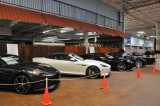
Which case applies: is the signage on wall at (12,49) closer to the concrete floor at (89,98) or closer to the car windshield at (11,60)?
the car windshield at (11,60)

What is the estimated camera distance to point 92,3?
17000 mm

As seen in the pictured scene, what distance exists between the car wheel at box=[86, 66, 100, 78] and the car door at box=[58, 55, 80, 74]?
61 cm

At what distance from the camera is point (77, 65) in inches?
376

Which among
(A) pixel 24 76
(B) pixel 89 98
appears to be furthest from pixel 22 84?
(B) pixel 89 98

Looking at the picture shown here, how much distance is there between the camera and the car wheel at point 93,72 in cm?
934

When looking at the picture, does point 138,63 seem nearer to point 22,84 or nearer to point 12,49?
point 12,49

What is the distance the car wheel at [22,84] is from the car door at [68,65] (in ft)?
12.9

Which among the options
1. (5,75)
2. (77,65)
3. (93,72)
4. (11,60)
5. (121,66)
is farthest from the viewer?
(121,66)

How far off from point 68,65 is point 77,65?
0.51m

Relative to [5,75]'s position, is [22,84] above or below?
below

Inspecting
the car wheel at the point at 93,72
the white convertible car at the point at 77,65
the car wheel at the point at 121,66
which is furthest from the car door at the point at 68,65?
the car wheel at the point at 121,66

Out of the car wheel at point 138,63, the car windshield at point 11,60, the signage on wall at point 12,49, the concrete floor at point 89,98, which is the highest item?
the signage on wall at point 12,49

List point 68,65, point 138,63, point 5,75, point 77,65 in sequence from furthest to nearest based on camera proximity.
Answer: point 138,63
point 68,65
point 77,65
point 5,75

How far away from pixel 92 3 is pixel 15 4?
27.6 ft
